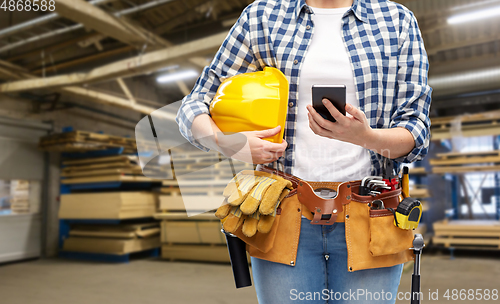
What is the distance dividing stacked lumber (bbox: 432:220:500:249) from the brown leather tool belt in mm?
7333

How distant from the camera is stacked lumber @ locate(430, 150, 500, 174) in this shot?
7.23 metres

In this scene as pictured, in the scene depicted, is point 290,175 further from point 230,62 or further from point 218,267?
point 218,267

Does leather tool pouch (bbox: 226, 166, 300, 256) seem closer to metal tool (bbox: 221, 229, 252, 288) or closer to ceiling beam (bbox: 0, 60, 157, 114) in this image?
metal tool (bbox: 221, 229, 252, 288)

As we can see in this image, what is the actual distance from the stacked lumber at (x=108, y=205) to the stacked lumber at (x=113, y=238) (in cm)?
32

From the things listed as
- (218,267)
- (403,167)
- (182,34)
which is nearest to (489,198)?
(218,267)

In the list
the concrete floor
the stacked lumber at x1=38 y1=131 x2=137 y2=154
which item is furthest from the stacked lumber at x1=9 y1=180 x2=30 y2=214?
the concrete floor

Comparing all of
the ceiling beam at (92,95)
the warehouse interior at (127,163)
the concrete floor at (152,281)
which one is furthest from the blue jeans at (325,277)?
the ceiling beam at (92,95)

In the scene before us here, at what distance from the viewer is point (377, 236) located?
36.1 inches

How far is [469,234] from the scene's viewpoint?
7199 mm

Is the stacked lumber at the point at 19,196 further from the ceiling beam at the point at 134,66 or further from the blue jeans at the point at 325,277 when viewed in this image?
the blue jeans at the point at 325,277

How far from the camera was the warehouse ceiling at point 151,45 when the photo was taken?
20.7ft

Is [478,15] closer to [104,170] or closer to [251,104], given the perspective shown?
[251,104]

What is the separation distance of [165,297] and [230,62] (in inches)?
178

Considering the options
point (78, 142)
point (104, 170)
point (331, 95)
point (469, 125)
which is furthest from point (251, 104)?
point (469, 125)
